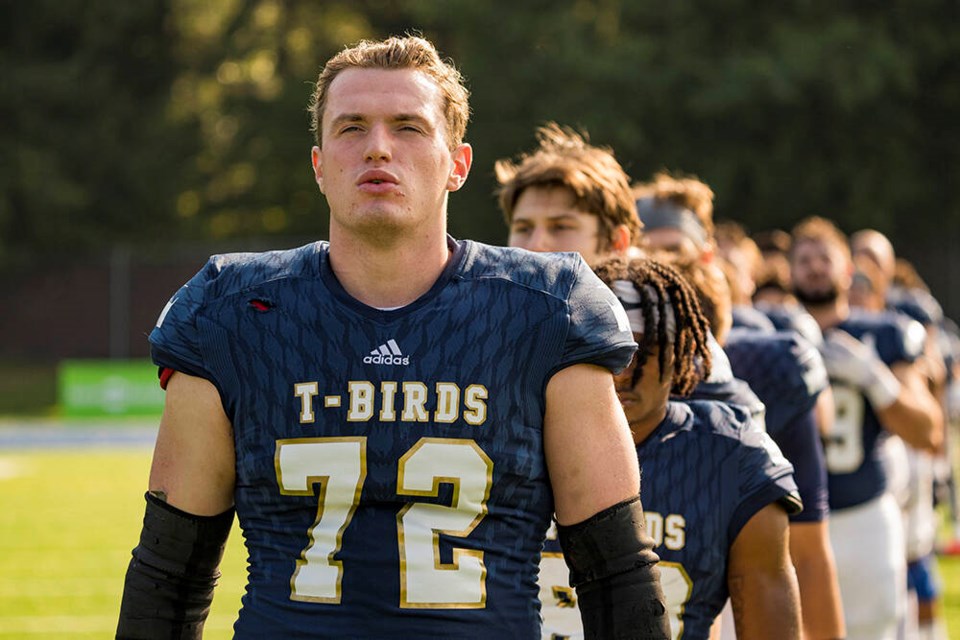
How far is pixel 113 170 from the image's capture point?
31391 millimetres

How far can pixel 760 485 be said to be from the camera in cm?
303

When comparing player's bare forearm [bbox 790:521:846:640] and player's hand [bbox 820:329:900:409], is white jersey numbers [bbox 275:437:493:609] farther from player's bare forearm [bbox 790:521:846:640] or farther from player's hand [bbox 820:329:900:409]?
player's hand [bbox 820:329:900:409]

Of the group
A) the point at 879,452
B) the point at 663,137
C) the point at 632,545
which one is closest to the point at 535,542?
the point at 632,545

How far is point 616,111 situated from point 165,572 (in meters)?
25.4

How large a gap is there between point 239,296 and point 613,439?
0.66 meters

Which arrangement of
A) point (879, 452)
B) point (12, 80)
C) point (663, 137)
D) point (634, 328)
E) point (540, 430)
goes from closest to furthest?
point (540, 430) < point (634, 328) < point (879, 452) < point (663, 137) < point (12, 80)

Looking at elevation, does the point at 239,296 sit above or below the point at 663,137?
below

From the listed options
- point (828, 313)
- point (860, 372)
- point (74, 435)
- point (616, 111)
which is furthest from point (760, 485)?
point (616, 111)

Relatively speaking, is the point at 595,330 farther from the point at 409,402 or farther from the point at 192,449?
the point at 192,449

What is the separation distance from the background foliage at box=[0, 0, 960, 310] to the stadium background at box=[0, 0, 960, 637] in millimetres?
41

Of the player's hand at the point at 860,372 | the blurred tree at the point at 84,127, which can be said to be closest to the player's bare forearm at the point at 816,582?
the player's hand at the point at 860,372

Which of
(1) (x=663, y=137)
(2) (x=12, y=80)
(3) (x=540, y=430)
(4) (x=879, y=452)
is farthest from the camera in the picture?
(2) (x=12, y=80)

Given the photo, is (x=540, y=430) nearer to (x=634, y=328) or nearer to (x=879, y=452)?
(x=634, y=328)

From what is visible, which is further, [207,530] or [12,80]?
[12,80]
